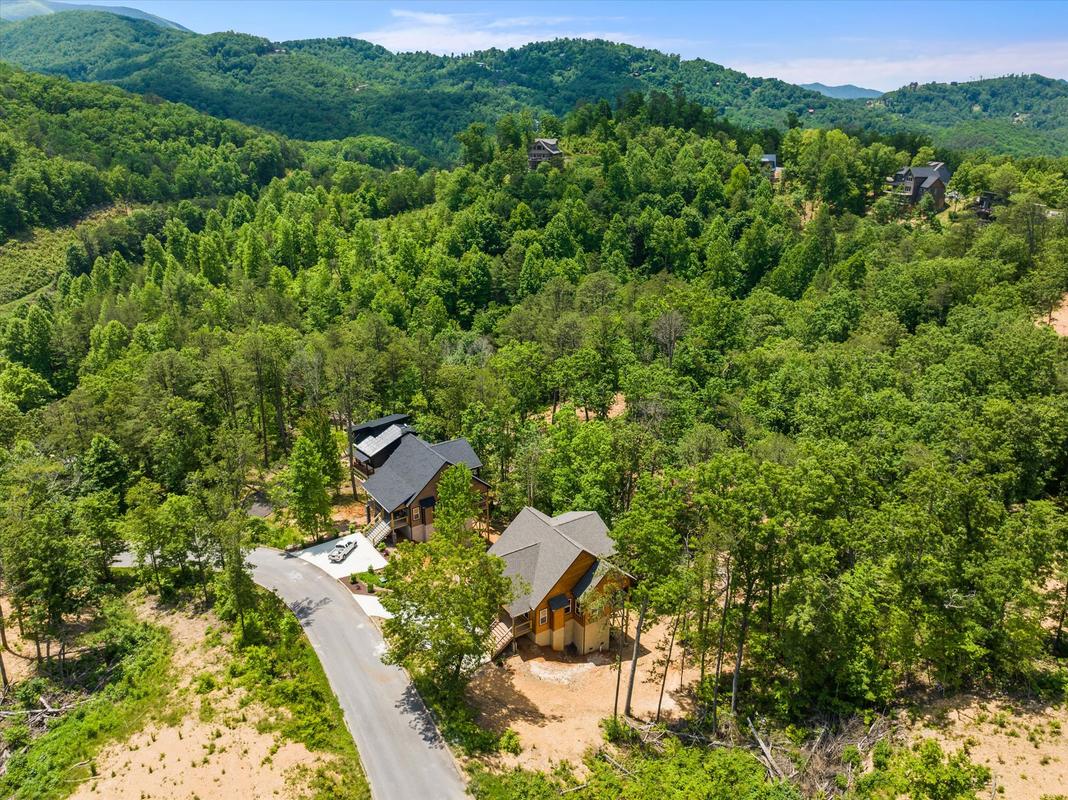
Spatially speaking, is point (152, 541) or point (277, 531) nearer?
point (152, 541)

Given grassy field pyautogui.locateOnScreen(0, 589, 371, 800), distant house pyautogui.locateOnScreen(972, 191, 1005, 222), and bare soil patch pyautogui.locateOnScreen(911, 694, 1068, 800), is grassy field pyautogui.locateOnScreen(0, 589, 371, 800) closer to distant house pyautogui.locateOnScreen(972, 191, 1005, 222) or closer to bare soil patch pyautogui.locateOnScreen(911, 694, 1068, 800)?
bare soil patch pyautogui.locateOnScreen(911, 694, 1068, 800)

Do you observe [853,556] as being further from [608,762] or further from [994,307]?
[994,307]

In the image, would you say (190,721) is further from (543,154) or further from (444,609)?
(543,154)

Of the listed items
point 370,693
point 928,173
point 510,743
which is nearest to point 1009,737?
point 510,743

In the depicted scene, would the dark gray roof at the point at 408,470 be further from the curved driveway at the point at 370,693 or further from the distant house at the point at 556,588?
the distant house at the point at 556,588

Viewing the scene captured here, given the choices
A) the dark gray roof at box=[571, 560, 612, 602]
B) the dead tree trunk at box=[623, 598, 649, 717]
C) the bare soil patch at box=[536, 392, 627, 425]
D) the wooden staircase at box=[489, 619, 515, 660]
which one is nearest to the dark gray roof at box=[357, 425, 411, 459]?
the bare soil patch at box=[536, 392, 627, 425]

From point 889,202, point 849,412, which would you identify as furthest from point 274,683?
point 889,202

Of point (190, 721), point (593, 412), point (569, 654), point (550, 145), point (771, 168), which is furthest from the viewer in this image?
point (550, 145)
